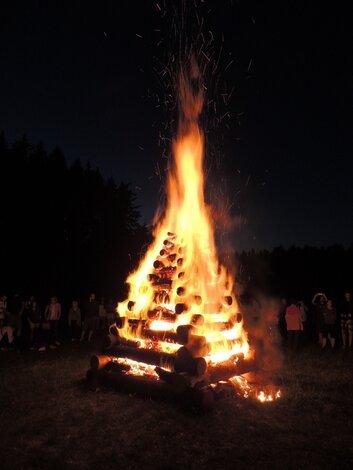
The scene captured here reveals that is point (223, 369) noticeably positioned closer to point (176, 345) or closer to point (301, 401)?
point (176, 345)

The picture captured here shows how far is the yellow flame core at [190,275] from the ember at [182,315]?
2 cm

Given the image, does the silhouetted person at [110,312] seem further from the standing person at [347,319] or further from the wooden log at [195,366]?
the wooden log at [195,366]

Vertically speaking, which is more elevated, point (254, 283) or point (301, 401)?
point (254, 283)

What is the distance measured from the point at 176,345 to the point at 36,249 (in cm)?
2229

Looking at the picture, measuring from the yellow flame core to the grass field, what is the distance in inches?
64.3

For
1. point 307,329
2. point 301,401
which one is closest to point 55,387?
point 301,401

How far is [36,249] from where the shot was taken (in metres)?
29.2

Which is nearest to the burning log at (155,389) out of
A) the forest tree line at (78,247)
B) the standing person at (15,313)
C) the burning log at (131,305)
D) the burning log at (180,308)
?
the burning log at (180,308)

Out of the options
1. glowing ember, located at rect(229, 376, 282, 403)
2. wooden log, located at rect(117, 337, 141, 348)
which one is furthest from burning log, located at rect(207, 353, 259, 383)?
wooden log, located at rect(117, 337, 141, 348)

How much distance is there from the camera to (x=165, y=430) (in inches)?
275

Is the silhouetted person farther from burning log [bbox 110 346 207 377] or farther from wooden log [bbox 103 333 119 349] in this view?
burning log [bbox 110 346 207 377]

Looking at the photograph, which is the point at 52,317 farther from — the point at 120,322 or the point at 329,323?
the point at 329,323

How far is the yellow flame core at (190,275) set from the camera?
9.65 meters

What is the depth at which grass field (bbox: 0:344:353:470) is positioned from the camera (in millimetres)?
5891
